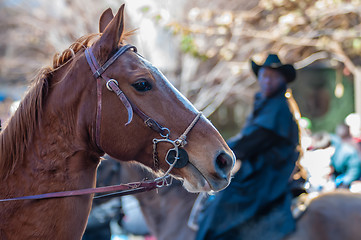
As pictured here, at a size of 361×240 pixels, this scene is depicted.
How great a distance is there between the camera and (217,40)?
8.19 m

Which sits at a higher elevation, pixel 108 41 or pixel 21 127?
pixel 108 41

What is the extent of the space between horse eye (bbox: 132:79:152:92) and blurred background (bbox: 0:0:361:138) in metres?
4.82

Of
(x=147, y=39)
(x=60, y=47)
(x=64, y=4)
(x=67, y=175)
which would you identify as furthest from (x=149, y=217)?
(x=64, y=4)

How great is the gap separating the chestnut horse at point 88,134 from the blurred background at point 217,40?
4785mm

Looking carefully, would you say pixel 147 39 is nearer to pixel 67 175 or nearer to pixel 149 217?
pixel 149 217

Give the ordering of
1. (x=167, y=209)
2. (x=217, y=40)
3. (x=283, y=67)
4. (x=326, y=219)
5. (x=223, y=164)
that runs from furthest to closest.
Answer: (x=217, y=40), (x=167, y=209), (x=283, y=67), (x=326, y=219), (x=223, y=164)

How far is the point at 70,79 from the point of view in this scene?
5.97 ft

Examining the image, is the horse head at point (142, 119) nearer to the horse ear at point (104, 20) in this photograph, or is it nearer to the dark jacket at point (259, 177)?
the horse ear at point (104, 20)

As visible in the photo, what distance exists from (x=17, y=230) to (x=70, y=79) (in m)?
0.70

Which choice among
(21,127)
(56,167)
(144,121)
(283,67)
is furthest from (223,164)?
(283,67)

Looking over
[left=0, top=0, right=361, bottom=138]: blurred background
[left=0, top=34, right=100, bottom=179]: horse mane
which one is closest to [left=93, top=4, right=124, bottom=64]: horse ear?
[left=0, top=34, right=100, bottom=179]: horse mane

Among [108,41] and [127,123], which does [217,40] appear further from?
[127,123]

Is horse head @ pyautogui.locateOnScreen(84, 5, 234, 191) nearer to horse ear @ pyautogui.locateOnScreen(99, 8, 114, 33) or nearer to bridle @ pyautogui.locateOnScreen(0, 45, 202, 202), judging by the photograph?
bridle @ pyautogui.locateOnScreen(0, 45, 202, 202)

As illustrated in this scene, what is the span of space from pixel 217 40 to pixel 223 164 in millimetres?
6732
